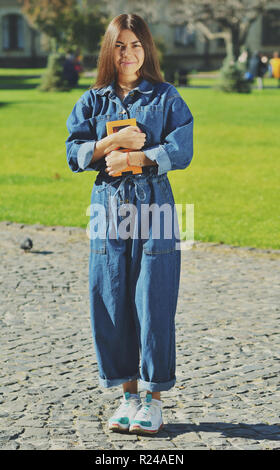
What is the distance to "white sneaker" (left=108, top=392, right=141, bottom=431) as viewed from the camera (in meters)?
4.06

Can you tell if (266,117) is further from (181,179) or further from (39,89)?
(39,89)

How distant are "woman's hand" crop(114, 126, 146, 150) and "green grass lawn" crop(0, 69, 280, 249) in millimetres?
5105

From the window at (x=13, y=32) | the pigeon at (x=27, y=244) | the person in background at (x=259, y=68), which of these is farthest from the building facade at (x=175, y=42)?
the pigeon at (x=27, y=244)

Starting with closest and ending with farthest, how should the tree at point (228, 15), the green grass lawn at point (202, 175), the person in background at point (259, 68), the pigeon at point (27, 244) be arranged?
the pigeon at point (27, 244) < the green grass lawn at point (202, 175) < the person in background at point (259, 68) < the tree at point (228, 15)

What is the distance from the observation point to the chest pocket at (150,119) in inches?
153

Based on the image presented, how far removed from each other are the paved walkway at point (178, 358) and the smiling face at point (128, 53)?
67.8 inches

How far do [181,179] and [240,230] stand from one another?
12.5ft

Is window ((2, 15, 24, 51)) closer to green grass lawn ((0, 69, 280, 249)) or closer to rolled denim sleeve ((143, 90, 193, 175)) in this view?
green grass lawn ((0, 69, 280, 249))

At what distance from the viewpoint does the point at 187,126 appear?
153 inches

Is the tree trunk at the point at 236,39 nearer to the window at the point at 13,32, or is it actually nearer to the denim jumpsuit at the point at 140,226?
the window at the point at 13,32

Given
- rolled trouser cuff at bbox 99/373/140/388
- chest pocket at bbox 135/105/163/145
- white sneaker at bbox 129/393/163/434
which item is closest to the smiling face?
chest pocket at bbox 135/105/163/145

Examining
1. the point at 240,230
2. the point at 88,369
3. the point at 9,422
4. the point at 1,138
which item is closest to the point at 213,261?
the point at 240,230

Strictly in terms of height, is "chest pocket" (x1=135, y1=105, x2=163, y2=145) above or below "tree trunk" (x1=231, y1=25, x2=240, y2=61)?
above

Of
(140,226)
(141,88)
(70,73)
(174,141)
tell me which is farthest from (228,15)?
(140,226)
